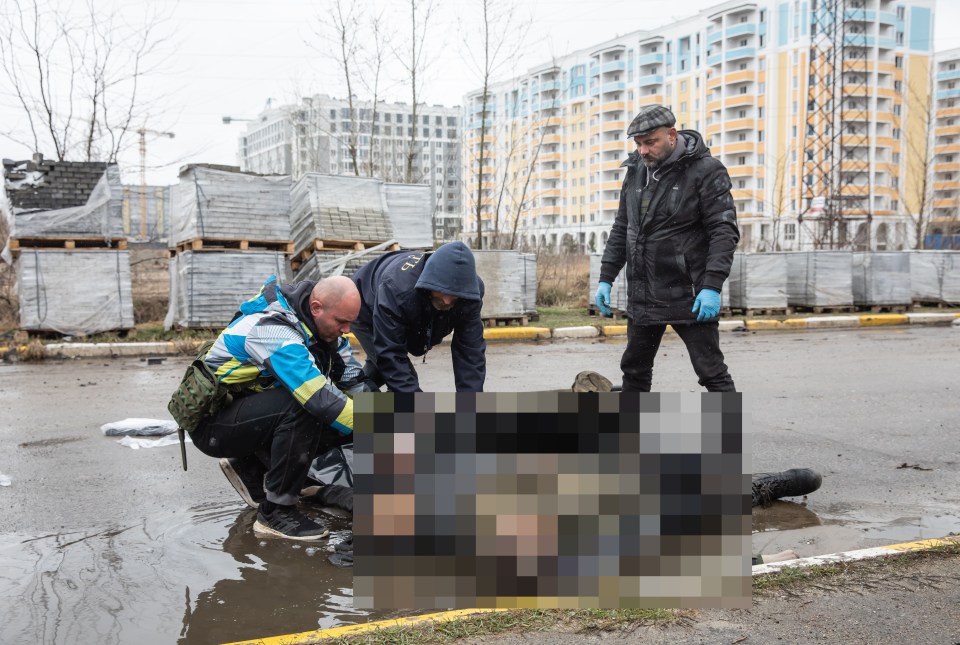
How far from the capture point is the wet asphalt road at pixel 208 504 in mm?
2926

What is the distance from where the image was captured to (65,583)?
316 cm

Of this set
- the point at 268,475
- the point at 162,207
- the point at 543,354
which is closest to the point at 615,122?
the point at 162,207

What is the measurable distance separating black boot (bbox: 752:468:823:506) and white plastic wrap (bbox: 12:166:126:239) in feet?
32.0

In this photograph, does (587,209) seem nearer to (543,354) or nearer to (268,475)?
(543,354)

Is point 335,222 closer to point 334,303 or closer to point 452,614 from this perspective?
point 334,303

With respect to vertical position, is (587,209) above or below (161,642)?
above

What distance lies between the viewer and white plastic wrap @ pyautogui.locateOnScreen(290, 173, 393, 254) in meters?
12.0

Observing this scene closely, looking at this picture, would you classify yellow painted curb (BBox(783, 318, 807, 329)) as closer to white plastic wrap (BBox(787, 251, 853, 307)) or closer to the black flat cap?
white plastic wrap (BBox(787, 251, 853, 307))

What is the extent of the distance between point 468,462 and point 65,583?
1730 millimetres

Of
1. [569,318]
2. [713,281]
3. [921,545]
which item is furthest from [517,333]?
[921,545]

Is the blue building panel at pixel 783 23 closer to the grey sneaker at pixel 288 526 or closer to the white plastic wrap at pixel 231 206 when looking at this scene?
the white plastic wrap at pixel 231 206

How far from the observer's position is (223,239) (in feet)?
37.3

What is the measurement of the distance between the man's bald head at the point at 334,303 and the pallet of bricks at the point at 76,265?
8.80 meters

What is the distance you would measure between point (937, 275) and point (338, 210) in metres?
Answer: 13.4
